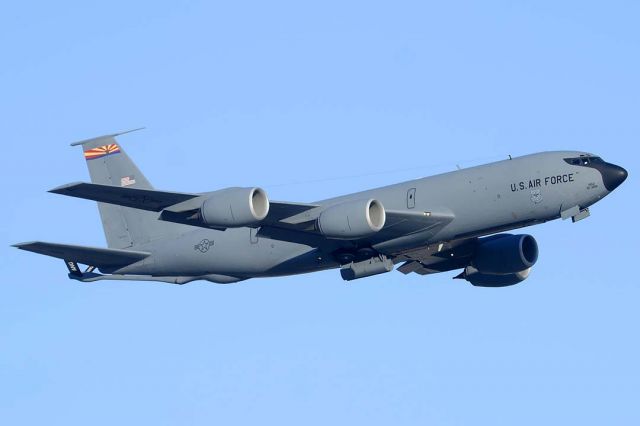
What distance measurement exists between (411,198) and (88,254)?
44.4 ft

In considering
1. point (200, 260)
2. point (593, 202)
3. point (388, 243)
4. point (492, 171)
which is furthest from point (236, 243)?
point (593, 202)

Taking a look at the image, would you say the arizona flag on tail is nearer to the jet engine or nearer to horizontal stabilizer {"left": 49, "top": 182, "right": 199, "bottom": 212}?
horizontal stabilizer {"left": 49, "top": 182, "right": 199, "bottom": 212}

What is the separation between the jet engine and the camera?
5925 centimetres

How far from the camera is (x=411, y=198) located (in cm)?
5459

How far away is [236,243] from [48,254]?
7724 millimetres

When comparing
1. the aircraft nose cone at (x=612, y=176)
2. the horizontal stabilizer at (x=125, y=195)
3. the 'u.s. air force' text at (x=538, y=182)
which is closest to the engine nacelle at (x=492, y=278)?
the 'u.s. air force' text at (x=538, y=182)

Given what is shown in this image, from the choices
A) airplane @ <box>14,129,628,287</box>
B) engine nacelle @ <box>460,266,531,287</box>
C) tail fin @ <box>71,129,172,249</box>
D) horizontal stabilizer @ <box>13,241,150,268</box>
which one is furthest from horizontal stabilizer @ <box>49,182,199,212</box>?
engine nacelle @ <box>460,266,531,287</box>

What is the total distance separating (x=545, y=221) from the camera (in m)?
53.8

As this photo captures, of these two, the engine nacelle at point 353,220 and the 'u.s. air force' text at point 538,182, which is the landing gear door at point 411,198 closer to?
the engine nacelle at point 353,220

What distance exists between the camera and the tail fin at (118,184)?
6038 centimetres

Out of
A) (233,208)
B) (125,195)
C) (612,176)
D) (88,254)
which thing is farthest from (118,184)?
(612,176)

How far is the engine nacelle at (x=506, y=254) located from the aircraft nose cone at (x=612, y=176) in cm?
712

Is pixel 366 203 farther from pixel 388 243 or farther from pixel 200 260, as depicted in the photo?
pixel 200 260

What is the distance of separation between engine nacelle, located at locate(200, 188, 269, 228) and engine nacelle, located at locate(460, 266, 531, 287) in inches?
506
